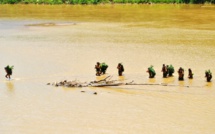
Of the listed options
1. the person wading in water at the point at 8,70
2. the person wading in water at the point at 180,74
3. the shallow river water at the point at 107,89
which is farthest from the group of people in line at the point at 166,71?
the person wading in water at the point at 8,70

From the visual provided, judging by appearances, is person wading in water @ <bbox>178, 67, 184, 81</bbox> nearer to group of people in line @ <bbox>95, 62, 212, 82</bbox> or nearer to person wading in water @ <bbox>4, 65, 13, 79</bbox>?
group of people in line @ <bbox>95, 62, 212, 82</bbox>

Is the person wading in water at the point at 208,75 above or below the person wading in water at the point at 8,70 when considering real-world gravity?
below

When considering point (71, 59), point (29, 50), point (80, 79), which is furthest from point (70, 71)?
point (29, 50)

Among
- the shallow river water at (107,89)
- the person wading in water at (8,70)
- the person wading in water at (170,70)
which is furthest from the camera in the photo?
the person wading in water at (170,70)

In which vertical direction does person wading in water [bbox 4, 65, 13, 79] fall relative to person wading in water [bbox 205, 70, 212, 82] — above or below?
above

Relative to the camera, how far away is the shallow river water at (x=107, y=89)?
15.6 m

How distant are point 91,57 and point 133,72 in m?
5.75

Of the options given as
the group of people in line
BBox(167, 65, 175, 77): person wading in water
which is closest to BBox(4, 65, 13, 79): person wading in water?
the group of people in line

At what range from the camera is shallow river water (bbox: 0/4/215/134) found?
1556cm

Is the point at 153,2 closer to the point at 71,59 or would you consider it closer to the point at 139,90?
the point at 71,59

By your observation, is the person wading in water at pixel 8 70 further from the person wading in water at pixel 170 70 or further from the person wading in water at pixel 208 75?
the person wading in water at pixel 208 75

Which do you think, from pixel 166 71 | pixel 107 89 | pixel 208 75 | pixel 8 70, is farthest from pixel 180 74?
pixel 8 70

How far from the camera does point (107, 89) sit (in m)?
20.2

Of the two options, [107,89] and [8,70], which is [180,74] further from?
[8,70]
